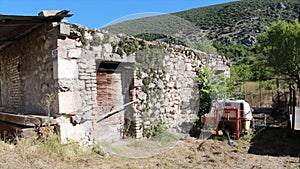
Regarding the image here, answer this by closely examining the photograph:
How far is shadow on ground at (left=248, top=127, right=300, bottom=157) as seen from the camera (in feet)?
18.5

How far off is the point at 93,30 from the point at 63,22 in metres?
0.73

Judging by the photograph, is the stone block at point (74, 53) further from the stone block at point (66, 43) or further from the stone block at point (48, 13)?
the stone block at point (48, 13)

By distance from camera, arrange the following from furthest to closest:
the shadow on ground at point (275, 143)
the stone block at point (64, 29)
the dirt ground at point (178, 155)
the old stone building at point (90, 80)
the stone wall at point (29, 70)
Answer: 1. the shadow on ground at point (275, 143)
2. the stone wall at point (29, 70)
3. the old stone building at point (90, 80)
4. the stone block at point (64, 29)
5. the dirt ground at point (178, 155)

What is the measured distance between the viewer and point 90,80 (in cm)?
548

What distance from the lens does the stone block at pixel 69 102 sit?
5.02 m

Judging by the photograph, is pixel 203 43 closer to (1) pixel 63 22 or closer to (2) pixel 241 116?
(2) pixel 241 116

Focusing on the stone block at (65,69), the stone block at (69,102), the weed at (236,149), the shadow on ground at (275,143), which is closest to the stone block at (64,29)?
the stone block at (65,69)

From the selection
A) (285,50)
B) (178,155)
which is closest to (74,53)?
(178,155)

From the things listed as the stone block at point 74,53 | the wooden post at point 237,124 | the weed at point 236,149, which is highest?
the stone block at point 74,53

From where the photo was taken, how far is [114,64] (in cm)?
632

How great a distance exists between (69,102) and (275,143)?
15.9ft

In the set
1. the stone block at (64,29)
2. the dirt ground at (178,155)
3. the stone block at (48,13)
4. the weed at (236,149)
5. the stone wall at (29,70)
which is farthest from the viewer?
the weed at (236,149)

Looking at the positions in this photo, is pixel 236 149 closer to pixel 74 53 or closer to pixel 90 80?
pixel 90 80

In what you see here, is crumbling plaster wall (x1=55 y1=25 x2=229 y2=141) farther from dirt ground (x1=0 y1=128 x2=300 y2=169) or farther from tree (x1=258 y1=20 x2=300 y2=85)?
tree (x1=258 y1=20 x2=300 y2=85)
